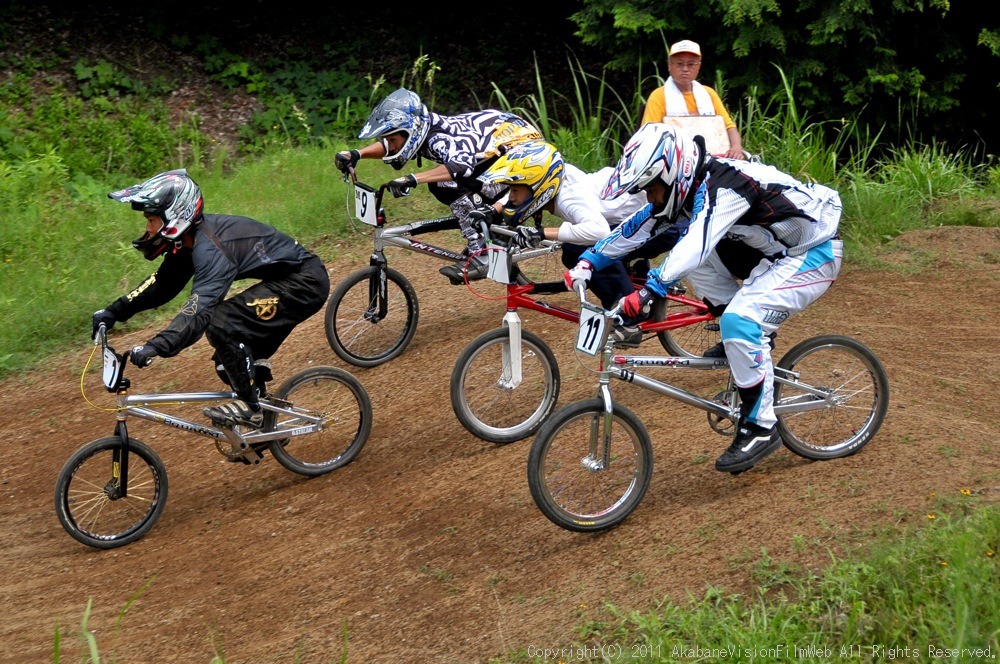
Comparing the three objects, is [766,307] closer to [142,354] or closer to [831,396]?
[831,396]

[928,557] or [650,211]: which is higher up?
[650,211]

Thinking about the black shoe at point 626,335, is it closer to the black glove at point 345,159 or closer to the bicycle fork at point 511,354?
the bicycle fork at point 511,354

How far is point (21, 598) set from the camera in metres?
5.25

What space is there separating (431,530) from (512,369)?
1125 millimetres

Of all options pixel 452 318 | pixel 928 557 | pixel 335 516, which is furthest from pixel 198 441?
pixel 928 557

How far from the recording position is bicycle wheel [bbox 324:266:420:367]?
23.4 feet

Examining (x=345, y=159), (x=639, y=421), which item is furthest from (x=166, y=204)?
(x=639, y=421)

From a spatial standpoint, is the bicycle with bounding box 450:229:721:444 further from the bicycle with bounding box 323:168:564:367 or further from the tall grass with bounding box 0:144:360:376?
the tall grass with bounding box 0:144:360:376

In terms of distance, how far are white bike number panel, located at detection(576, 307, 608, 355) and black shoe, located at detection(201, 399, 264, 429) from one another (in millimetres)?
2079

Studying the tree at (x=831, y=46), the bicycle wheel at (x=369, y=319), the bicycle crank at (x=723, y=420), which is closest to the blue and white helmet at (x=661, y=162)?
the bicycle crank at (x=723, y=420)

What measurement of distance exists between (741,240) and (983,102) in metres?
6.87

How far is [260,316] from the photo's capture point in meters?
5.77

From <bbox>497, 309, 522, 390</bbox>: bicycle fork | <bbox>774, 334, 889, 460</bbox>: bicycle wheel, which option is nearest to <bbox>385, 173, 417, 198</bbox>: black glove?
<bbox>497, 309, 522, 390</bbox>: bicycle fork

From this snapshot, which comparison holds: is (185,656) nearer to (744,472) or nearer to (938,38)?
(744,472)
